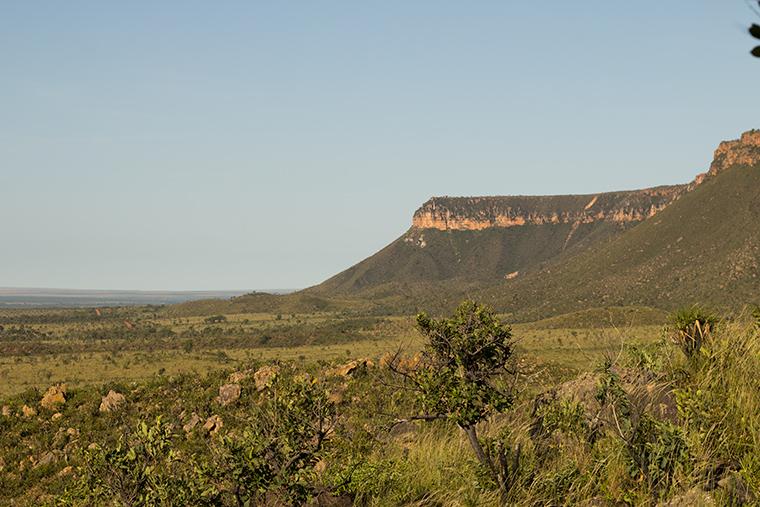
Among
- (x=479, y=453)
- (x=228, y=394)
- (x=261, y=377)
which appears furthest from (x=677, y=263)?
(x=479, y=453)

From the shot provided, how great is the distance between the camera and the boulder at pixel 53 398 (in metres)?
26.3

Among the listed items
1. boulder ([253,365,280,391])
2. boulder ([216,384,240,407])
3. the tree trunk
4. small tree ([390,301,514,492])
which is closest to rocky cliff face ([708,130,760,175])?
boulder ([253,365,280,391])

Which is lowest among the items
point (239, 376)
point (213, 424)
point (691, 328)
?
point (213, 424)

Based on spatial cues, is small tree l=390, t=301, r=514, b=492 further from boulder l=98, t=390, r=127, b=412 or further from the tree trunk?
boulder l=98, t=390, r=127, b=412

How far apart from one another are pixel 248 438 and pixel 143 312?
6217 inches

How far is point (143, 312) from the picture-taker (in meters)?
156

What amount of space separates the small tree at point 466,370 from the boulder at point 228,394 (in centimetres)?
1914

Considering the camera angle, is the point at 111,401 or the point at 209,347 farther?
the point at 209,347

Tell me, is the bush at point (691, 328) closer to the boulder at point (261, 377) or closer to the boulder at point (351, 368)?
the boulder at point (261, 377)

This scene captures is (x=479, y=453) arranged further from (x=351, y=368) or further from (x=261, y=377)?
(x=351, y=368)

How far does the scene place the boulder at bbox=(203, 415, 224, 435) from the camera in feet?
75.7

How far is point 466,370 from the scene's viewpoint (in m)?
7.18

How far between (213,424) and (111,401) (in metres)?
5.15

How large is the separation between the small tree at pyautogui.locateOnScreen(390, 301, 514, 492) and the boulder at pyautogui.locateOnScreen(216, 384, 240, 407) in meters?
19.1
